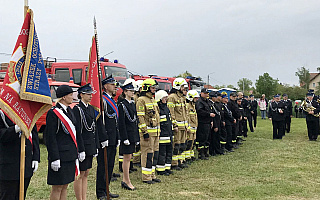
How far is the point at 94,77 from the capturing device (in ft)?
19.6

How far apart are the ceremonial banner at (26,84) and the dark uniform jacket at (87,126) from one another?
1101mm

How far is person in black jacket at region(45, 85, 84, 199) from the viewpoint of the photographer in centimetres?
461

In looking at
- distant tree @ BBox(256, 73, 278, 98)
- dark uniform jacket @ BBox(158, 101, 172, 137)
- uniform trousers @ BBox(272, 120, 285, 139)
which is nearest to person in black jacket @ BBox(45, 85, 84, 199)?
dark uniform jacket @ BBox(158, 101, 172, 137)

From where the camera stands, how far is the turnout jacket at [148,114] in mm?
7695

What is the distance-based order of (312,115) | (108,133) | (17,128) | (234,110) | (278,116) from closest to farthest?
(17,128) → (108,133) → (234,110) → (312,115) → (278,116)

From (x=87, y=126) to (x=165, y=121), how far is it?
312cm

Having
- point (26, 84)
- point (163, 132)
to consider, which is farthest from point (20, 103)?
point (163, 132)

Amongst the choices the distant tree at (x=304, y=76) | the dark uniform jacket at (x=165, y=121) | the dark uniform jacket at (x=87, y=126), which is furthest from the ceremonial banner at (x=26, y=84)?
the distant tree at (x=304, y=76)

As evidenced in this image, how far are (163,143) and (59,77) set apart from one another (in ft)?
31.1

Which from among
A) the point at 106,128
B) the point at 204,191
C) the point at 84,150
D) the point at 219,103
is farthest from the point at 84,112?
the point at 219,103

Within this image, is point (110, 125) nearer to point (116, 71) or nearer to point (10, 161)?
point (10, 161)

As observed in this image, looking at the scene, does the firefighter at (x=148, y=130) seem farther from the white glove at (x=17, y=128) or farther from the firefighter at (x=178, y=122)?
the white glove at (x=17, y=128)

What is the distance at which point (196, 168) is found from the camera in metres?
9.38

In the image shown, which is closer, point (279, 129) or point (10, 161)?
point (10, 161)
